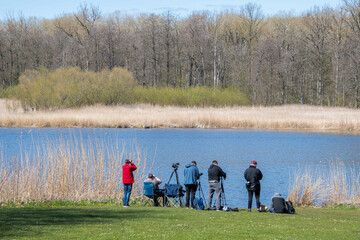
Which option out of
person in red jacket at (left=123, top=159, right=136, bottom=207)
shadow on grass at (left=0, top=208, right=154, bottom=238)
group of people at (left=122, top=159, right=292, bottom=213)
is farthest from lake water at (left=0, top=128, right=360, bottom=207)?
shadow on grass at (left=0, top=208, right=154, bottom=238)

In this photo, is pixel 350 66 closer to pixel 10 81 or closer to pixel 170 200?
pixel 10 81

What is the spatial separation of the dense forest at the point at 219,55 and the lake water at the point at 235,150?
75.9ft

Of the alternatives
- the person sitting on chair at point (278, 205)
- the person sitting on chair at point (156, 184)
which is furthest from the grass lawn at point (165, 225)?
the person sitting on chair at point (156, 184)

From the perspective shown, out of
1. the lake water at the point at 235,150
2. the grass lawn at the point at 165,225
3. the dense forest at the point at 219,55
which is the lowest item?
the lake water at the point at 235,150

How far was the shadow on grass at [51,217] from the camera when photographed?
10281 millimetres

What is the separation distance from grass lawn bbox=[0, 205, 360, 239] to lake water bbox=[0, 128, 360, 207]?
17.5 feet

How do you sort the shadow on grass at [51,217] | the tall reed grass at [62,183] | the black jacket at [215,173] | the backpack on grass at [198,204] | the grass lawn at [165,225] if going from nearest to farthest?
1. the grass lawn at [165,225]
2. the shadow on grass at [51,217]
3. the black jacket at [215,173]
4. the backpack on grass at [198,204]
5. the tall reed grass at [62,183]

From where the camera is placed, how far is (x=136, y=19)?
12031cm

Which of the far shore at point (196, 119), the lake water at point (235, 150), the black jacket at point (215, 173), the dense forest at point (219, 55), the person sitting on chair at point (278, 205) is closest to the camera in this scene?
the black jacket at point (215, 173)

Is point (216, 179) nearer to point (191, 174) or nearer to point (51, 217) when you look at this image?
point (191, 174)

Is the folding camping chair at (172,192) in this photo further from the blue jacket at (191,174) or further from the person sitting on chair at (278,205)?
the person sitting on chair at (278,205)

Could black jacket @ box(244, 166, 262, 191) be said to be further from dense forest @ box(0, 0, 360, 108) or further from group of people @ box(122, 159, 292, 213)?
dense forest @ box(0, 0, 360, 108)

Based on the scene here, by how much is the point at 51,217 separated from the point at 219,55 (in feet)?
194

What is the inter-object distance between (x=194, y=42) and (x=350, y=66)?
20.8 metres
